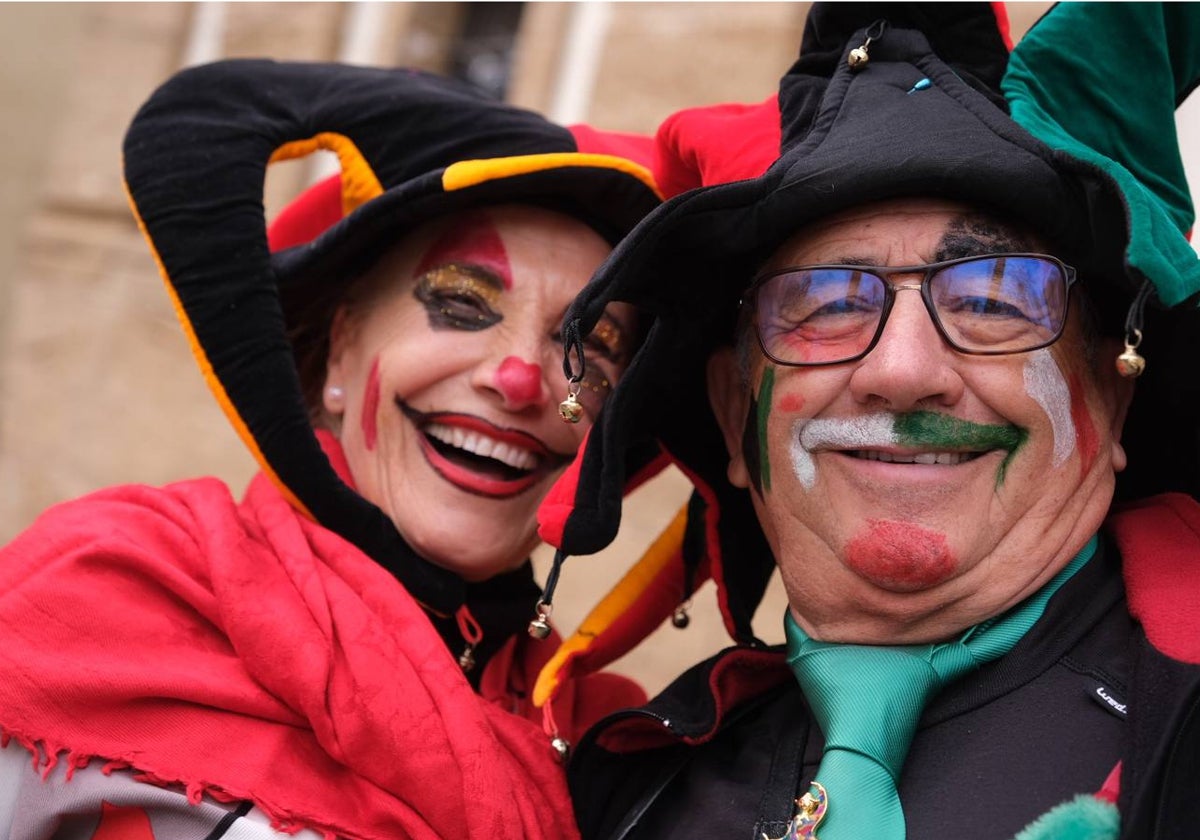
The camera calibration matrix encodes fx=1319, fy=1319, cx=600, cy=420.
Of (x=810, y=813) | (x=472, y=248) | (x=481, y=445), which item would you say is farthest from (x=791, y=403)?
(x=472, y=248)

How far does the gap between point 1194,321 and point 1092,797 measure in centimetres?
68

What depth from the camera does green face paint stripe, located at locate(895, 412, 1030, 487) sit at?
5.69ft

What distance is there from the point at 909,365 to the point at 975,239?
0.21 m

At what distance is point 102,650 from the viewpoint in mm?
2006

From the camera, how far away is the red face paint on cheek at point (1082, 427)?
178cm

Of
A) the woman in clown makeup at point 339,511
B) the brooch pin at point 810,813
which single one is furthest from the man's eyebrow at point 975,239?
the brooch pin at point 810,813

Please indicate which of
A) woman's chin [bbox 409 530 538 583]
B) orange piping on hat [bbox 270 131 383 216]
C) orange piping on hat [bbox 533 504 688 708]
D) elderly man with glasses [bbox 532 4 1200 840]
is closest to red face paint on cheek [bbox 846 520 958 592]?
elderly man with glasses [bbox 532 4 1200 840]

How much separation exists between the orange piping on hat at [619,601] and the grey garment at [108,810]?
568 millimetres

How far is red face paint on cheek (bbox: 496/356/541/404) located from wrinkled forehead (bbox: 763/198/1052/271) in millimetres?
692

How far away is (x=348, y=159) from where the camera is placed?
8.24 ft

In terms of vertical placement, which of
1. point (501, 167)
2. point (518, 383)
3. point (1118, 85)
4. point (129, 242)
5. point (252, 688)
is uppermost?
point (1118, 85)

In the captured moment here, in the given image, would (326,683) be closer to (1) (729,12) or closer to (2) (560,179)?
(2) (560,179)

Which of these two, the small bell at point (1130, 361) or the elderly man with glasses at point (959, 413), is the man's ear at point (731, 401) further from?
the small bell at point (1130, 361)

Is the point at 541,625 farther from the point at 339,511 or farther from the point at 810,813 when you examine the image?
the point at 810,813
